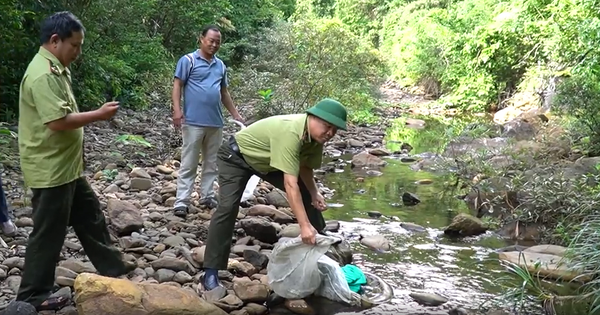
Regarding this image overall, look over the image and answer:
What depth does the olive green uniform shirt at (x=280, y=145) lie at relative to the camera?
11.0ft

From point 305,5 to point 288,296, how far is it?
24606mm

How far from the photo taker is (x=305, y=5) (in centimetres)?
2711

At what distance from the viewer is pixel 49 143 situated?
3.10 m

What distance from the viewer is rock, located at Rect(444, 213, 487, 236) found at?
20.8 ft

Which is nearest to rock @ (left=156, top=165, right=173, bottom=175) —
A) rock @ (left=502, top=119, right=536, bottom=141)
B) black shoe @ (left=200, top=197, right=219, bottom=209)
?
black shoe @ (left=200, top=197, right=219, bottom=209)

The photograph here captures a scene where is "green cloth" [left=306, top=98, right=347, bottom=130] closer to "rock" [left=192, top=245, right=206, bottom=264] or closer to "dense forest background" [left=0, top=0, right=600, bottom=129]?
"rock" [left=192, top=245, right=206, bottom=264]

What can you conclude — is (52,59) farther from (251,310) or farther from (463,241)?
(463,241)

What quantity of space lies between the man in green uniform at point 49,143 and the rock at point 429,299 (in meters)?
2.50

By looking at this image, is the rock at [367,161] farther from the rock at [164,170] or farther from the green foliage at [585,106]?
the rock at [164,170]

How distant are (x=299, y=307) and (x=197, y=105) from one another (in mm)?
2151

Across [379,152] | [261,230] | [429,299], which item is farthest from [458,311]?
[379,152]

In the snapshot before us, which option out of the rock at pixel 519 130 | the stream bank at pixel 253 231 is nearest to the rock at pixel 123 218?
the stream bank at pixel 253 231

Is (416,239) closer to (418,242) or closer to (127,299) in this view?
(418,242)

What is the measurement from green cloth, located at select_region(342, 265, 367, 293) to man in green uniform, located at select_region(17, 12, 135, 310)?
1.96 metres
